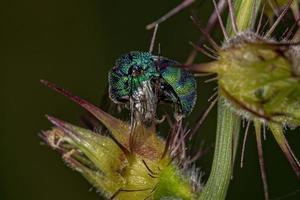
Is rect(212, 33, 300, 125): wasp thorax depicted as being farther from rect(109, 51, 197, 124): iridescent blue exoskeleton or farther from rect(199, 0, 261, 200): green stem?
rect(109, 51, 197, 124): iridescent blue exoskeleton

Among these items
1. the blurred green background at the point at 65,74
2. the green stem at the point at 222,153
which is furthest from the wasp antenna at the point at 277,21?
the blurred green background at the point at 65,74

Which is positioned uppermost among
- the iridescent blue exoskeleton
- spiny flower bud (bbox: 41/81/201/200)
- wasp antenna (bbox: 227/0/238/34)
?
wasp antenna (bbox: 227/0/238/34)

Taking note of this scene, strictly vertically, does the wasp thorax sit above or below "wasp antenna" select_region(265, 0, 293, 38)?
below

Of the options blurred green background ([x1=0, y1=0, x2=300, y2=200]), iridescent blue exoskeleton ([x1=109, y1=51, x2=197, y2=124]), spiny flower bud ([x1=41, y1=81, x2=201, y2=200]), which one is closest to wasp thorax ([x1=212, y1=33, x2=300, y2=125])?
iridescent blue exoskeleton ([x1=109, y1=51, x2=197, y2=124])

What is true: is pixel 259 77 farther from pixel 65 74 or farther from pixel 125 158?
pixel 65 74

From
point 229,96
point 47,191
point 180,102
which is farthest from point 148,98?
point 47,191

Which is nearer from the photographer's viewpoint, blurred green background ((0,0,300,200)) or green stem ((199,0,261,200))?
green stem ((199,0,261,200))

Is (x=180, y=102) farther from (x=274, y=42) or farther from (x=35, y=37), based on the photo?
(x=35, y=37)

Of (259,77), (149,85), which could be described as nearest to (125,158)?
(149,85)
